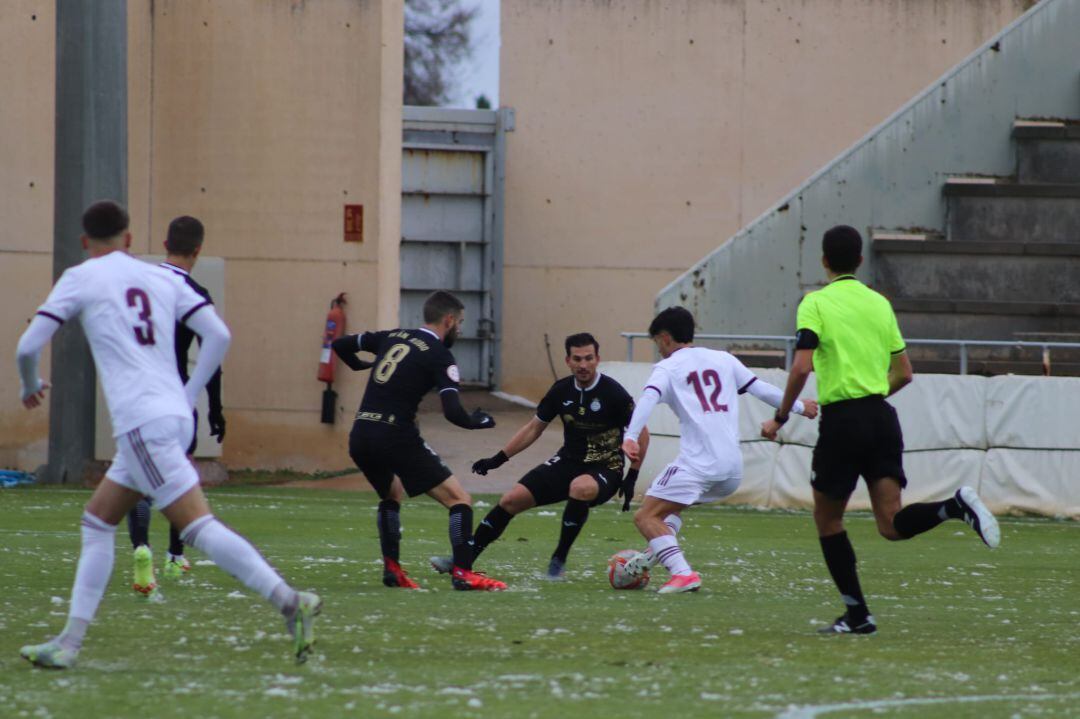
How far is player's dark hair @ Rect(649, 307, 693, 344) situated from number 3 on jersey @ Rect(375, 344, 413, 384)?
62.2 inches

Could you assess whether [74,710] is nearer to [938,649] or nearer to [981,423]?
[938,649]

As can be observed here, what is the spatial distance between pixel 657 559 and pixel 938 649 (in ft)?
9.04

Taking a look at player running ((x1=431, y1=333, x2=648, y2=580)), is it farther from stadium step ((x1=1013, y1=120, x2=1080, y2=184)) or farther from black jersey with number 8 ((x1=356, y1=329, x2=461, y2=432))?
stadium step ((x1=1013, y1=120, x2=1080, y2=184))

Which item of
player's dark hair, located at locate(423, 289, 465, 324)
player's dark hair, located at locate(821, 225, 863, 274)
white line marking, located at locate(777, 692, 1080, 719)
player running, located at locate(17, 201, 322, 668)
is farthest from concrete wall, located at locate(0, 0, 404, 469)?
white line marking, located at locate(777, 692, 1080, 719)

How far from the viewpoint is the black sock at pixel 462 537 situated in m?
9.88

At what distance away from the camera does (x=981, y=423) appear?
18219 millimetres

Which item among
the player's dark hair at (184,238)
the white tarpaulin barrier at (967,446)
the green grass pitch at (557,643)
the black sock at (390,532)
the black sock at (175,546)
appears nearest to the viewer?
the green grass pitch at (557,643)

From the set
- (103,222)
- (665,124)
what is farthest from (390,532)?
(665,124)

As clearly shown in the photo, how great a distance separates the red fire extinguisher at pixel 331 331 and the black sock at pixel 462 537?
40.2 ft

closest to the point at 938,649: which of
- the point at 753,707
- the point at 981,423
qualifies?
the point at 753,707

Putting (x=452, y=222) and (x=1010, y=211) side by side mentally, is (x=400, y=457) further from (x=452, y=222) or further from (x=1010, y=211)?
(x=452, y=222)

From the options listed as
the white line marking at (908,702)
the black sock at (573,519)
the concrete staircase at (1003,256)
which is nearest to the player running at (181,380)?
the black sock at (573,519)

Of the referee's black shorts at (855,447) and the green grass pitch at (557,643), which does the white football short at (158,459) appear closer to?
the green grass pitch at (557,643)

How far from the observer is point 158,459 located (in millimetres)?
6520
